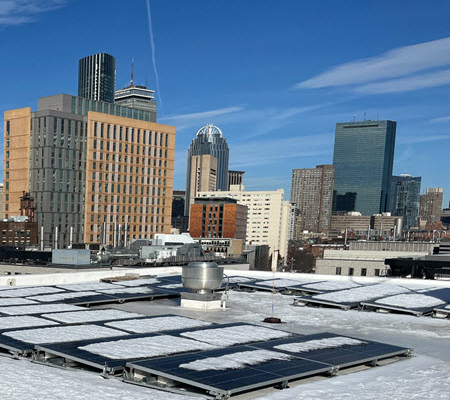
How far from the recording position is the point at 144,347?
24266mm

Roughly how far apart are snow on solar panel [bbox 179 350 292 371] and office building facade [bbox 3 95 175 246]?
151 metres

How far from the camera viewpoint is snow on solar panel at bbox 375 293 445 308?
4212cm

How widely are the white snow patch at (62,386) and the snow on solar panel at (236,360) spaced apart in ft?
7.08

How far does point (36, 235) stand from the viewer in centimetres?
16650

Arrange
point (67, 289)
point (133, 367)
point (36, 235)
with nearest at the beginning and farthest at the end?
point (133, 367), point (67, 289), point (36, 235)

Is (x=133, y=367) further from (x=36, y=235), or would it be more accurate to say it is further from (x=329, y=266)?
(x=36, y=235)

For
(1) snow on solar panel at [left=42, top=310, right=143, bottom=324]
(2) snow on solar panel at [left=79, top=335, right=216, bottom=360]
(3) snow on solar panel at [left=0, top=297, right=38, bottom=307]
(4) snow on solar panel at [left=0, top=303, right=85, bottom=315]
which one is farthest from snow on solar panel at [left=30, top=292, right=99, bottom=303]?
(2) snow on solar panel at [left=79, top=335, right=216, bottom=360]

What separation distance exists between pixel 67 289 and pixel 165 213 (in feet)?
489

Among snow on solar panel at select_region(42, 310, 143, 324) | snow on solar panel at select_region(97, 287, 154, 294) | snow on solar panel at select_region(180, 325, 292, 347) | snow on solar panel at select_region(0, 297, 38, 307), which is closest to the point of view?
snow on solar panel at select_region(180, 325, 292, 347)

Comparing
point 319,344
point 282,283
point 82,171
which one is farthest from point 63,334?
point 82,171

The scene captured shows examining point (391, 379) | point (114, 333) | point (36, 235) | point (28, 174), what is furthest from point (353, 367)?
point (28, 174)

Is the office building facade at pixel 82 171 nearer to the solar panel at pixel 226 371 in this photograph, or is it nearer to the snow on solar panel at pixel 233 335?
the snow on solar panel at pixel 233 335

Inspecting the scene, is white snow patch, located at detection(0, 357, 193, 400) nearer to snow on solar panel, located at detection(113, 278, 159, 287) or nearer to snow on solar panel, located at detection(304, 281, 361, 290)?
snow on solar panel, located at detection(113, 278, 159, 287)

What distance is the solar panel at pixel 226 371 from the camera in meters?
19.4
